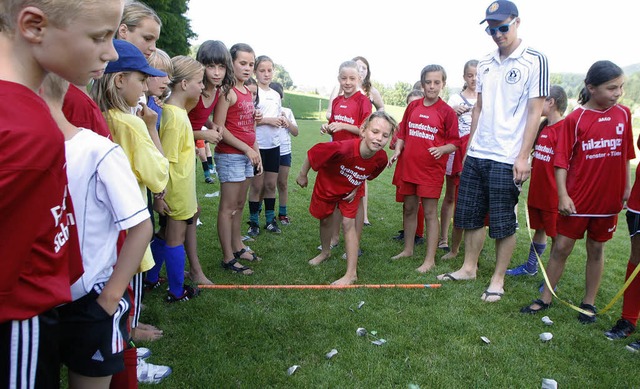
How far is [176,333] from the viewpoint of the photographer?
338 cm

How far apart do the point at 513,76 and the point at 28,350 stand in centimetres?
410

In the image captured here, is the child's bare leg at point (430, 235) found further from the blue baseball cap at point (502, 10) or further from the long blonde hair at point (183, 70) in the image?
the long blonde hair at point (183, 70)

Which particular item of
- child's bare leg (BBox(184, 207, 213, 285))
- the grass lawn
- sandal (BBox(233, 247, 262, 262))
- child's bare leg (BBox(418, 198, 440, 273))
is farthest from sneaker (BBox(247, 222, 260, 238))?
Result: child's bare leg (BBox(418, 198, 440, 273))

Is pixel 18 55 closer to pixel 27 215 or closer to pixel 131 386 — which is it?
pixel 27 215

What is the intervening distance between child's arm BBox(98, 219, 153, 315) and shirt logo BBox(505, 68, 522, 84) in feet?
11.7

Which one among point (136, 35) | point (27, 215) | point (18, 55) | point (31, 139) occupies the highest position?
point (136, 35)

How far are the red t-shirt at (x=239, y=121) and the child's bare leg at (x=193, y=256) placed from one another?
0.86 m

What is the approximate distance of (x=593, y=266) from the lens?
13.0 ft

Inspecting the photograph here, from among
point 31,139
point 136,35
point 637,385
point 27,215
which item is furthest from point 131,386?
point 637,385

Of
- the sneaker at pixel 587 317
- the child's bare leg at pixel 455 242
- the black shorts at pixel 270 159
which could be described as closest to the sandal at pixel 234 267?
the black shorts at pixel 270 159

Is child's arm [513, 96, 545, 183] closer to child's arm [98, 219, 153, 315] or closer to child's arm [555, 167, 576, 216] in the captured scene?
child's arm [555, 167, 576, 216]

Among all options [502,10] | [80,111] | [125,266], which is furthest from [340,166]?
[125,266]

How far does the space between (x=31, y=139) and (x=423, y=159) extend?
14.7 feet

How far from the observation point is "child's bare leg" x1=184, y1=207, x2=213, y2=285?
4078mm
